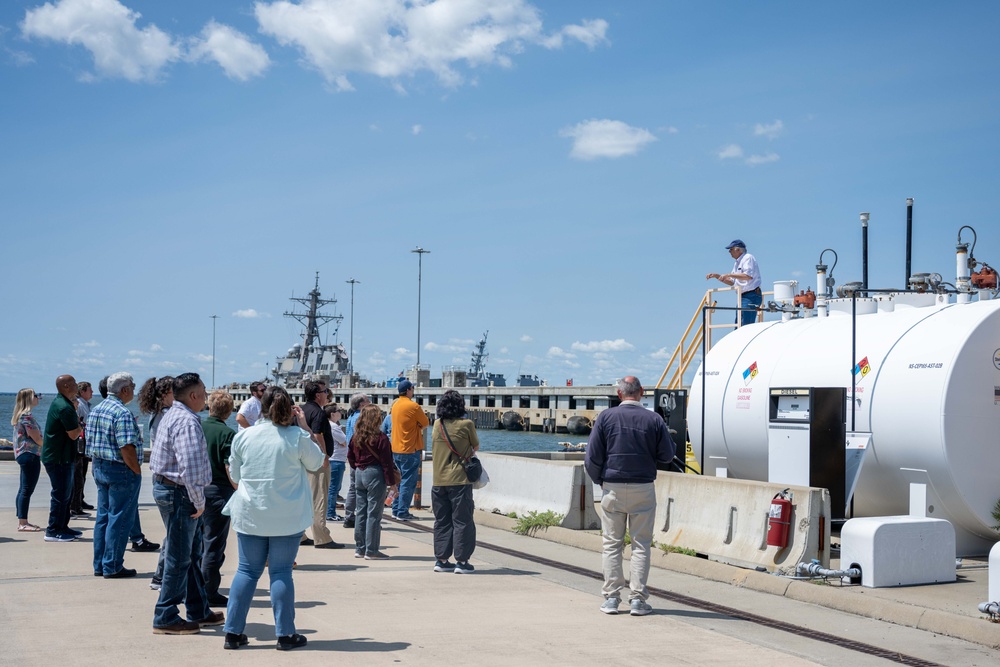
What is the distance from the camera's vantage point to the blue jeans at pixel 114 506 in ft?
31.7

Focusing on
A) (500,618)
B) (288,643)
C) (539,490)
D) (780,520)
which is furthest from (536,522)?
(288,643)

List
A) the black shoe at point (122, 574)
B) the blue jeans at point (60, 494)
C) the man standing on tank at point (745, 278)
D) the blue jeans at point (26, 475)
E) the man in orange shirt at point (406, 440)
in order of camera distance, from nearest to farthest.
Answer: the black shoe at point (122, 574) < the blue jeans at point (60, 494) < the blue jeans at point (26, 475) < the man in orange shirt at point (406, 440) < the man standing on tank at point (745, 278)

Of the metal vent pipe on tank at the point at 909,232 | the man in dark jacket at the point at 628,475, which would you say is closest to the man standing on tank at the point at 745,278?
the metal vent pipe on tank at the point at 909,232

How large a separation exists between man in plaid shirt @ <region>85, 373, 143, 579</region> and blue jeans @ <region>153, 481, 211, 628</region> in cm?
189

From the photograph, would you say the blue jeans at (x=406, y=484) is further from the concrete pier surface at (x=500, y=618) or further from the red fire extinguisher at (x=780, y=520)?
the red fire extinguisher at (x=780, y=520)

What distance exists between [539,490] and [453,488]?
154 inches

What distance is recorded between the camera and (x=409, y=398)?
1395 centimetres

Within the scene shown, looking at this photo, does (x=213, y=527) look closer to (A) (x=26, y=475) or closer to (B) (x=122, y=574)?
(B) (x=122, y=574)

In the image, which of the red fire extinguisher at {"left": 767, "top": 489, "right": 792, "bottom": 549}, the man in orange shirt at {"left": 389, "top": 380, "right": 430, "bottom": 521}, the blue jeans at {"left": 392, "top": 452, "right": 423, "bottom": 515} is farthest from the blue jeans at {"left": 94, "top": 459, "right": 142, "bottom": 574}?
the red fire extinguisher at {"left": 767, "top": 489, "right": 792, "bottom": 549}

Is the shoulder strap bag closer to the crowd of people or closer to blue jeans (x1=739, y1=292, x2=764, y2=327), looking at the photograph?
the crowd of people

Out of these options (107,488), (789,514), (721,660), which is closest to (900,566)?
(789,514)

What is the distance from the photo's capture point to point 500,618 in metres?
8.39

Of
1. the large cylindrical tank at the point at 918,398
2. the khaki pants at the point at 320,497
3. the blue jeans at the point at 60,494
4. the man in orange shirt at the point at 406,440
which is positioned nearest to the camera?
the large cylindrical tank at the point at 918,398

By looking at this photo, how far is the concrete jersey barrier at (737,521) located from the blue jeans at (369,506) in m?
3.26
